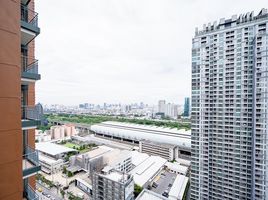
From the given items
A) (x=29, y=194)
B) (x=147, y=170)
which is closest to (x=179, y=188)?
(x=147, y=170)

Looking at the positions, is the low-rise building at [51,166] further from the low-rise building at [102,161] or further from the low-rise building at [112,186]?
the low-rise building at [112,186]

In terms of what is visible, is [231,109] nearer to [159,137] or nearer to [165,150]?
[165,150]

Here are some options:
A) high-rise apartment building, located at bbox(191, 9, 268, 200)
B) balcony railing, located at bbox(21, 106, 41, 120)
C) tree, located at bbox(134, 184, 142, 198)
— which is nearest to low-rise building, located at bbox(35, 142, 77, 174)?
tree, located at bbox(134, 184, 142, 198)

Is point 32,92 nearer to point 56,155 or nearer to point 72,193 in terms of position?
point 72,193

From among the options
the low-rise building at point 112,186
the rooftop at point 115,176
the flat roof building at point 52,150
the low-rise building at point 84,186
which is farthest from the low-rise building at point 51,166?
the rooftop at point 115,176

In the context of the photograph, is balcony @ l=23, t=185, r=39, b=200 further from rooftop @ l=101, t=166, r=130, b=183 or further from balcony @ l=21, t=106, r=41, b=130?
rooftop @ l=101, t=166, r=130, b=183

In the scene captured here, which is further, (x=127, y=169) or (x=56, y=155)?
(x=56, y=155)

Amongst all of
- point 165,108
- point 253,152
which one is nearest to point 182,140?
point 253,152
